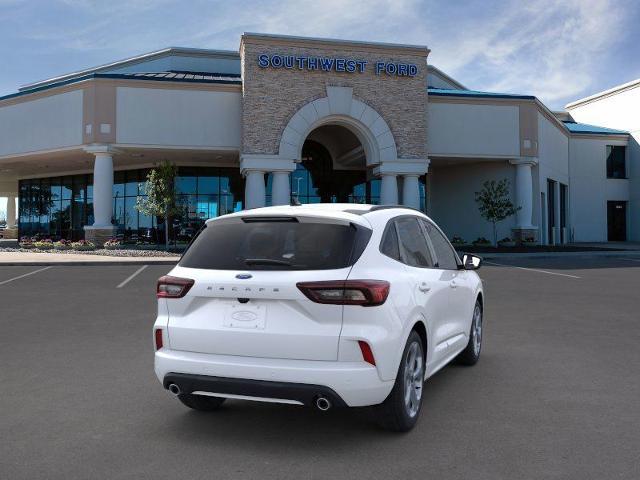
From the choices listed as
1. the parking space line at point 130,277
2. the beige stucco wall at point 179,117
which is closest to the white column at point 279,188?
the beige stucco wall at point 179,117

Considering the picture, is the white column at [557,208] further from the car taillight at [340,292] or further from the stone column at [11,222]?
the stone column at [11,222]

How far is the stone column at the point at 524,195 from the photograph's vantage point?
32.7 metres

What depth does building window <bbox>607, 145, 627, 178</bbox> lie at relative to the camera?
1705 inches

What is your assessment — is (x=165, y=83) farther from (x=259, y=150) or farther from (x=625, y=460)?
(x=625, y=460)

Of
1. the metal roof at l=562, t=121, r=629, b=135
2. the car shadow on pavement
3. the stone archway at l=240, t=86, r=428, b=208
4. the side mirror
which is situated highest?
the metal roof at l=562, t=121, r=629, b=135

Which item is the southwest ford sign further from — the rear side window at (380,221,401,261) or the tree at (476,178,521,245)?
the rear side window at (380,221,401,261)

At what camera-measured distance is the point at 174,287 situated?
4.37m

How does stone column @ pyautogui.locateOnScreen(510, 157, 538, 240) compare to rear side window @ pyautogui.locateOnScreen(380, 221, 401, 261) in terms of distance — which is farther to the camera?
stone column @ pyautogui.locateOnScreen(510, 157, 538, 240)

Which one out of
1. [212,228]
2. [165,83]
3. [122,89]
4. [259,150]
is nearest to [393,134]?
[259,150]

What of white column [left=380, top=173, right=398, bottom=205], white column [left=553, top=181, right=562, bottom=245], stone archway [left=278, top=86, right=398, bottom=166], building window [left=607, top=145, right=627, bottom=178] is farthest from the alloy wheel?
building window [left=607, top=145, right=627, bottom=178]

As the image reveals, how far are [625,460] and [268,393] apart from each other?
→ 7.61 ft

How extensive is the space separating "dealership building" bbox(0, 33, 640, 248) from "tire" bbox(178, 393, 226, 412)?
2398 cm

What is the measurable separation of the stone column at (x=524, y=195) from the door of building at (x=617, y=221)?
14.0m

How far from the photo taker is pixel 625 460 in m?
3.86
